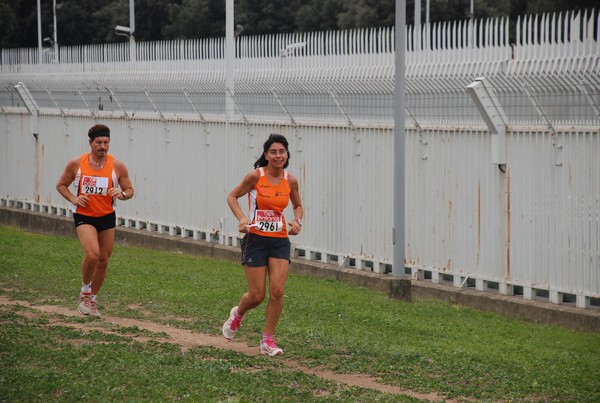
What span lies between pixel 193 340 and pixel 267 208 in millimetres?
1458

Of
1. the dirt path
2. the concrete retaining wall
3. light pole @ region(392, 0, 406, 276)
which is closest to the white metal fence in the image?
the concrete retaining wall

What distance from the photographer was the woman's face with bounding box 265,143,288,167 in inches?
394

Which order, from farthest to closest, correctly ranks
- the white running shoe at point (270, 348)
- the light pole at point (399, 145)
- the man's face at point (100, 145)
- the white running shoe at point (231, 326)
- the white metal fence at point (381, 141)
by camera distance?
the light pole at point (399, 145), the white metal fence at point (381, 141), the man's face at point (100, 145), the white running shoe at point (231, 326), the white running shoe at point (270, 348)

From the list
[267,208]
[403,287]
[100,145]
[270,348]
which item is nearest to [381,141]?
[403,287]

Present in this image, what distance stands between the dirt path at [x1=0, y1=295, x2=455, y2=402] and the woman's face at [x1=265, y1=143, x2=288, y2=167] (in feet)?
5.12

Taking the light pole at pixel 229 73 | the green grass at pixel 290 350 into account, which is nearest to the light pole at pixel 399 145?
the green grass at pixel 290 350

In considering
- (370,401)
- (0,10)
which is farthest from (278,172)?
(0,10)

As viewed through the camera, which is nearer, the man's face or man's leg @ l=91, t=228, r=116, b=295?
the man's face

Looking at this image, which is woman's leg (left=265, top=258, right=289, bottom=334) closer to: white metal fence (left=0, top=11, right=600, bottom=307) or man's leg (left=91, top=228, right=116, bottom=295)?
man's leg (left=91, top=228, right=116, bottom=295)

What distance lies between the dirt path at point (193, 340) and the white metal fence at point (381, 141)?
169 inches

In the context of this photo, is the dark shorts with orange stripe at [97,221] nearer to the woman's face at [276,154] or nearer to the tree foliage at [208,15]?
the woman's face at [276,154]

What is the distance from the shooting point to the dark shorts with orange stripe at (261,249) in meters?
Answer: 10.1

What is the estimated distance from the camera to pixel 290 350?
33.2ft

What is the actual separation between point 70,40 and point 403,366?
64776 millimetres
